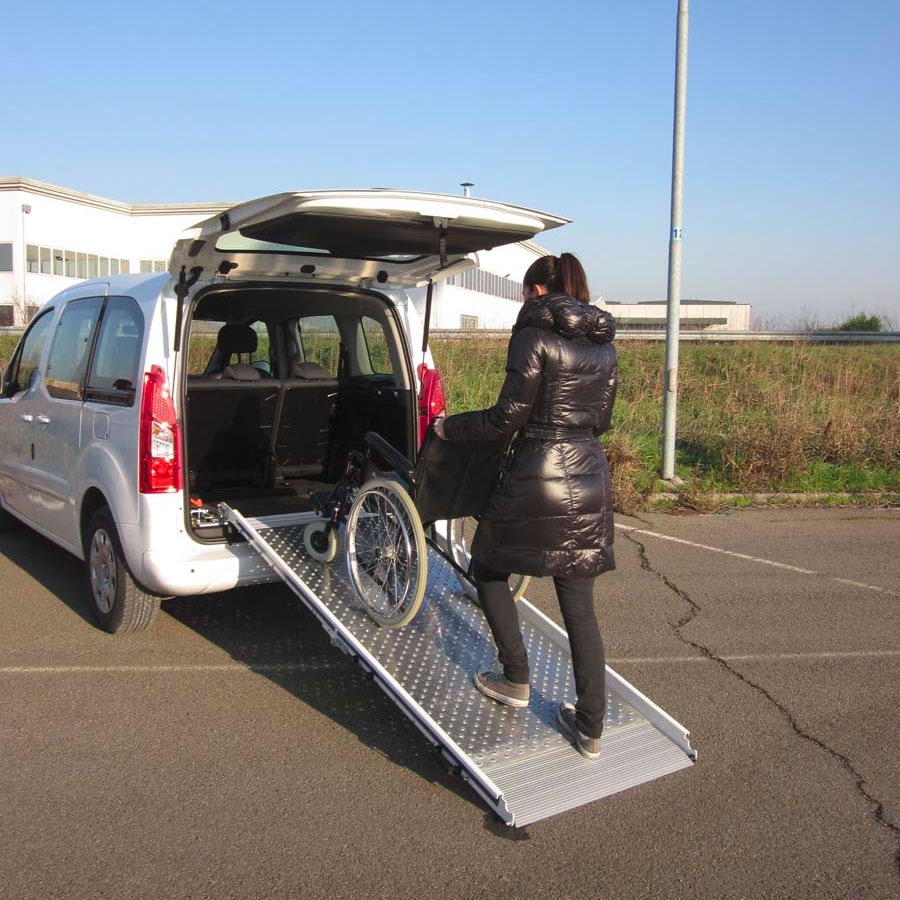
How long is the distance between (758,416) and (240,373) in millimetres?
7290

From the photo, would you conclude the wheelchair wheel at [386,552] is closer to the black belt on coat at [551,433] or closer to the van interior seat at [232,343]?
the black belt on coat at [551,433]

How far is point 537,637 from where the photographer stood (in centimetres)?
455

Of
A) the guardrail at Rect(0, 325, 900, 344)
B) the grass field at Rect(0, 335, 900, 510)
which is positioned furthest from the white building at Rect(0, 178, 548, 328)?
the grass field at Rect(0, 335, 900, 510)

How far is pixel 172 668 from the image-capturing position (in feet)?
15.4

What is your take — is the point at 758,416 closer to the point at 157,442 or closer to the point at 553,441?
the point at 553,441

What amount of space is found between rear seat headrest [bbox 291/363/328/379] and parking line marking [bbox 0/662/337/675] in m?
2.08

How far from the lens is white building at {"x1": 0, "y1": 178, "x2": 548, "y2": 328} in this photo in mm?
42531

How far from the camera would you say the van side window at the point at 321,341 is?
6.14 metres

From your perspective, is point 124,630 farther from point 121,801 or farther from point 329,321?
point 329,321

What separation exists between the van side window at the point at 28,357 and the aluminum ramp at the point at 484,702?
7.21ft

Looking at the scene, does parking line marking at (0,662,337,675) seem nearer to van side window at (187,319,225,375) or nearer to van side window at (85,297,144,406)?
van side window at (85,297,144,406)

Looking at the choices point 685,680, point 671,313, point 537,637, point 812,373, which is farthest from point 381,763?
point 812,373

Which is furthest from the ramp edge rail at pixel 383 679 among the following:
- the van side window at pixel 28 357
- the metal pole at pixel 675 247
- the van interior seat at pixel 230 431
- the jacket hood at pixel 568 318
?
the metal pole at pixel 675 247

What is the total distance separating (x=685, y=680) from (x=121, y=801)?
2770 millimetres
